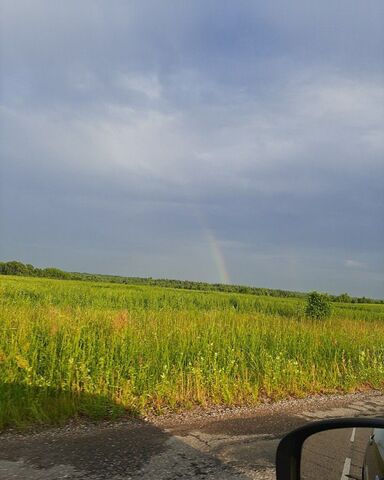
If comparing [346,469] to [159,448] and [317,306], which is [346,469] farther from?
[317,306]

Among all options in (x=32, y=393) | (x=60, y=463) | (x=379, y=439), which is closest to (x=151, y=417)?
(x=32, y=393)

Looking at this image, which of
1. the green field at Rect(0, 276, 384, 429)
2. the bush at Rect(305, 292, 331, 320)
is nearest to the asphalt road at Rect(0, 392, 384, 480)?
the green field at Rect(0, 276, 384, 429)

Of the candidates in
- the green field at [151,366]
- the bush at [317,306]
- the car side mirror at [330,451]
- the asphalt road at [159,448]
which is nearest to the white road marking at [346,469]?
the car side mirror at [330,451]

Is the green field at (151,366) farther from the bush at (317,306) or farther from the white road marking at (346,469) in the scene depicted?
the bush at (317,306)

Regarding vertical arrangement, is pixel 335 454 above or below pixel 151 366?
above

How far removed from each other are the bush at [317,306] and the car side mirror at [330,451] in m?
25.5

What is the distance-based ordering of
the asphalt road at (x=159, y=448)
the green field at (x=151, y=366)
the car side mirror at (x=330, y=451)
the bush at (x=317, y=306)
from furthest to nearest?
the bush at (x=317, y=306), the green field at (x=151, y=366), the asphalt road at (x=159, y=448), the car side mirror at (x=330, y=451)

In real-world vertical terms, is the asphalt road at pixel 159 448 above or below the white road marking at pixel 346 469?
below

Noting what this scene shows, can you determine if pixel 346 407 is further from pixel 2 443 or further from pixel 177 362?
pixel 2 443

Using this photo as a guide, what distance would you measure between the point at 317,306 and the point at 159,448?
2362 centimetres

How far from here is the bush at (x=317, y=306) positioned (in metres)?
27.1

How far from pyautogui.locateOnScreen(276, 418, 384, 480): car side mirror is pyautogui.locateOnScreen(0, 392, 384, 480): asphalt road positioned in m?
2.77

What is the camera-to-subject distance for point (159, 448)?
528cm

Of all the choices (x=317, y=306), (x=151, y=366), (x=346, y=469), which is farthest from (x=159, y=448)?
(x=317, y=306)
